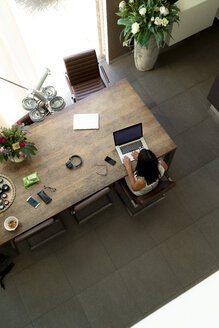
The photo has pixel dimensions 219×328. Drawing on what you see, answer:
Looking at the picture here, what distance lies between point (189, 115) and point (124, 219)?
1.87 m

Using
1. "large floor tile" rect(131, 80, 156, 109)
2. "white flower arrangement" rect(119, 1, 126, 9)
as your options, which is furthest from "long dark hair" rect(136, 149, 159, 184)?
"white flower arrangement" rect(119, 1, 126, 9)

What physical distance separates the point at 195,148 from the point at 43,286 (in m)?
2.66

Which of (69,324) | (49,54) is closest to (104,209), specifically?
(69,324)

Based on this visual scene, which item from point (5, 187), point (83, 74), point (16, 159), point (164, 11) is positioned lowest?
point (5, 187)

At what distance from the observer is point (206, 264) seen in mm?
3305

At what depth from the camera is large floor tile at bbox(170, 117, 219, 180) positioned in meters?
3.87

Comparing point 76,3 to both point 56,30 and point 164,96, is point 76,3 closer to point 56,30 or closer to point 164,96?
point 56,30

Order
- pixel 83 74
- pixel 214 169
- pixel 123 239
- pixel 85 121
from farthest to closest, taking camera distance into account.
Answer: pixel 83 74 → pixel 214 169 → pixel 123 239 → pixel 85 121

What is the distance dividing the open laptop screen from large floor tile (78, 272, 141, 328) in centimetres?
155

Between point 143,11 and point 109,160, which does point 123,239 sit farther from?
point 143,11

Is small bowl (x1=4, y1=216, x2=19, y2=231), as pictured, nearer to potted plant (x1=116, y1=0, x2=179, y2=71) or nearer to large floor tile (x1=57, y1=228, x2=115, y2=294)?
large floor tile (x1=57, y1=228, x2=115, y2=294)

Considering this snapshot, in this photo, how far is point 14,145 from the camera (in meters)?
2.94

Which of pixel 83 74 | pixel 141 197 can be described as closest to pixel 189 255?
pixel 141 197

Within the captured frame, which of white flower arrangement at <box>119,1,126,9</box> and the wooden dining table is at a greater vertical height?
white flower arrangement at <box>119,1,126,9</box>
